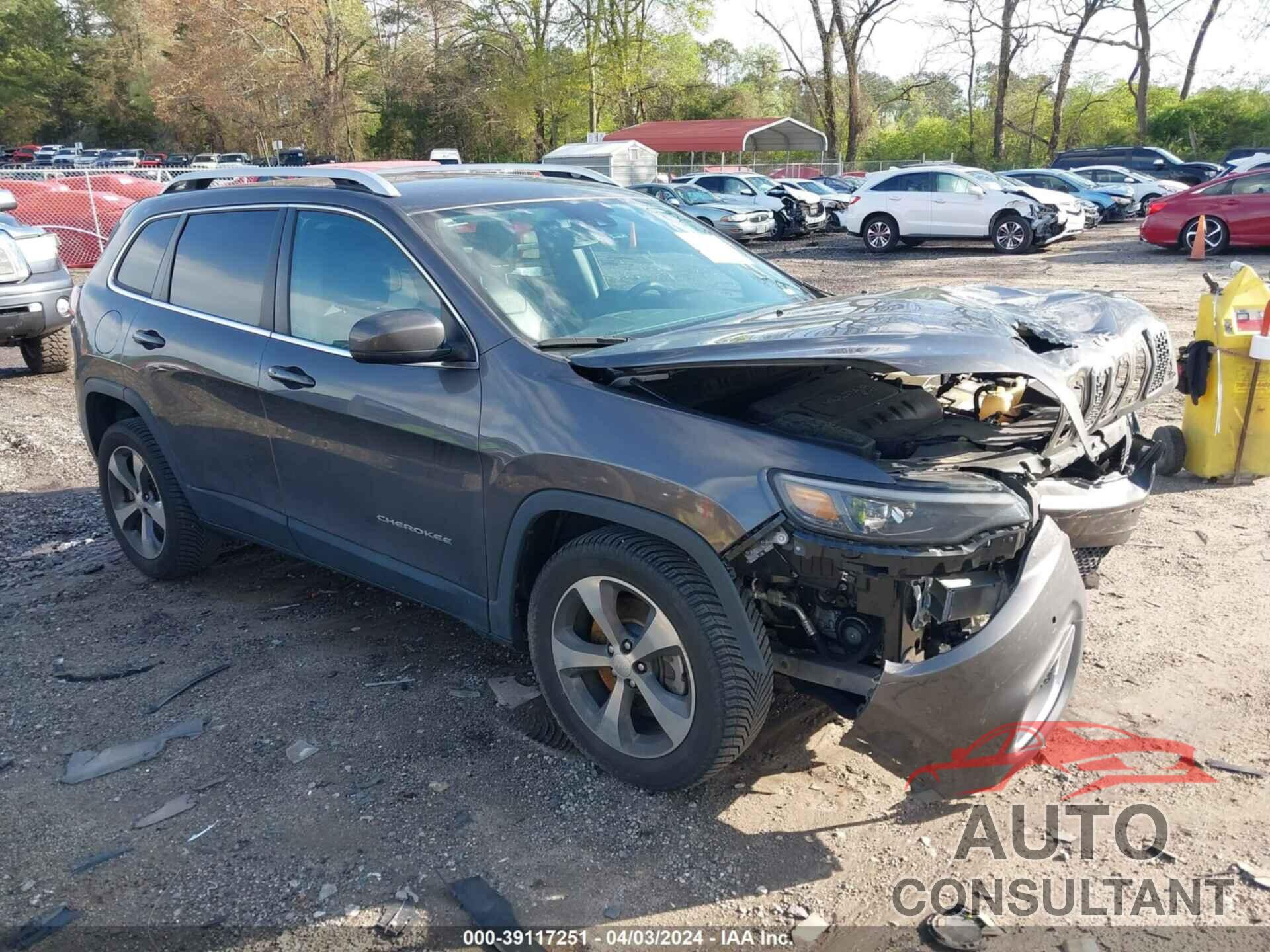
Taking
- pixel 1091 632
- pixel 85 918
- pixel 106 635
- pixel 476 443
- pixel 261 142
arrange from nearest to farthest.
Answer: pixel 85 918, pixel 476 443, pixel 1091 632, pixel 106 635, pixel 261 142

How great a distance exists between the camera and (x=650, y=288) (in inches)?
154

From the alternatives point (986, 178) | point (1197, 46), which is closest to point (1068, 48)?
point (1197, 46)

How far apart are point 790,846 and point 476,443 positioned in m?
1.54

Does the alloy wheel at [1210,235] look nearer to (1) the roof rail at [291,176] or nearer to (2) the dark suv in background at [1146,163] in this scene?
(2) the dark suv in background at [1146,163]

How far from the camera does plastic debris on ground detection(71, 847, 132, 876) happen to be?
297 cm

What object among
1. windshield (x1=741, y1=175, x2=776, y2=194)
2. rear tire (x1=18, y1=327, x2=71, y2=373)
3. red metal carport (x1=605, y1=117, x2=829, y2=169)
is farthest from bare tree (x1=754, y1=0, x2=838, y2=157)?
rear tire (x1=18, y1=327, x2=71, y2=373)

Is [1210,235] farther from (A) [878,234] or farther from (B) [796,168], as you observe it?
(B) [796,168]

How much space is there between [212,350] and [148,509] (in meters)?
1.14

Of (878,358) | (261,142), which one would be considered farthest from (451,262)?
(261,142)

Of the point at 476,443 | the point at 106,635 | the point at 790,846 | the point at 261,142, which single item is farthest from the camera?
the point at 261,142

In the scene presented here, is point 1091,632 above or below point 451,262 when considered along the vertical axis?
below

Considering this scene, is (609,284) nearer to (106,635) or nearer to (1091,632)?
(1091,632)

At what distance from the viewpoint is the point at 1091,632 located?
4.18 meters

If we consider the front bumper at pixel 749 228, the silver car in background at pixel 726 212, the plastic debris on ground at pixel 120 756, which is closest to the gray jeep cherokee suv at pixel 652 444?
the plastic debris on ground at pixel 120 756
